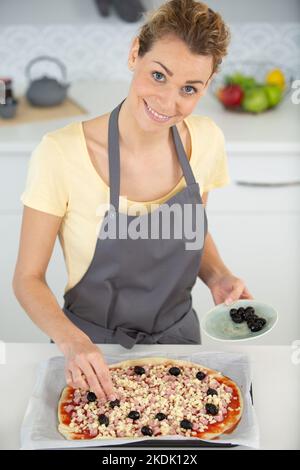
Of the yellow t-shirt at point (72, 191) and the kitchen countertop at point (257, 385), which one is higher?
the yellow t-shirt at point (72, 191)

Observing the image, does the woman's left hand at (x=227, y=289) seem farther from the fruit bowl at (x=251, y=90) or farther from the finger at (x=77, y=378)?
the fruit bowl at (x=251, y=90)

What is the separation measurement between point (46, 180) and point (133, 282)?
26 cm

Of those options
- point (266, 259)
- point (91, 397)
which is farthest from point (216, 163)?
point (266, 259)

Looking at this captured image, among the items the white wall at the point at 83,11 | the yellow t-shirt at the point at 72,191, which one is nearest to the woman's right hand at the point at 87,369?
the yellow t-shirt at the point at 72,191

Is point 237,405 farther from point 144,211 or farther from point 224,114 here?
point 224,114

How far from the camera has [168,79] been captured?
1.23 meters

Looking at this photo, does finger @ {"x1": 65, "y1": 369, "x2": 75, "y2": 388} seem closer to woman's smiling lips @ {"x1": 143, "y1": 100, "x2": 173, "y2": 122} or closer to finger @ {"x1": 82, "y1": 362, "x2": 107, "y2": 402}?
finger @ {"x1": 82, "y1": 362, "x2": 107, "y2": 402}

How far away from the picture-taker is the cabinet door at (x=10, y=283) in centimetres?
222

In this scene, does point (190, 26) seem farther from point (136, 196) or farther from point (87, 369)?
point (87, 369)

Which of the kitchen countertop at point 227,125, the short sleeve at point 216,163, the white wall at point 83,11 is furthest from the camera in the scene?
the white wall at point 83,11

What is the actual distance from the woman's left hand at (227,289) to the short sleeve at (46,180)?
1.18ft

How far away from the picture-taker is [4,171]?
2.18 meters

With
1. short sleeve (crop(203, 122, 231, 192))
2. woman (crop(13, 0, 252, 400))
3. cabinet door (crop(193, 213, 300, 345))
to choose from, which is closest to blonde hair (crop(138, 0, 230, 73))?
woman (crop(13, 0, 252, 400))
